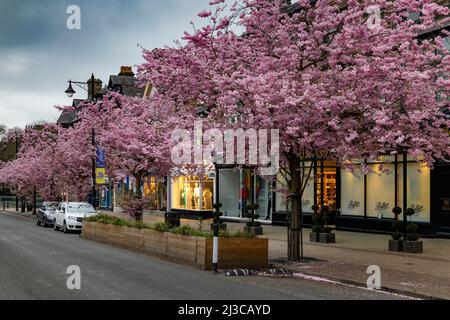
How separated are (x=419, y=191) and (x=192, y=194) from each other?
19.2 metres

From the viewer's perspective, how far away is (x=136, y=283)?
462 inches

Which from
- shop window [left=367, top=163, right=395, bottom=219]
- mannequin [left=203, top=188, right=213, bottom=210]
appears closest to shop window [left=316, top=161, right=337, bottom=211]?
shop window [left=367, top=163, right=395, bottom=219]

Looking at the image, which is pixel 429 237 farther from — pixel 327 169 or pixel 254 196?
pixel 254 196

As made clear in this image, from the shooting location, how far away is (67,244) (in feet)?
69.8

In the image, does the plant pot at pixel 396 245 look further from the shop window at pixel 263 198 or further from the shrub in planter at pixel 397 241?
the shop window at pixel 263 198

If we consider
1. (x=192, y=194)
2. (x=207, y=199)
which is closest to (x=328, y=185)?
(x=207, y=199)

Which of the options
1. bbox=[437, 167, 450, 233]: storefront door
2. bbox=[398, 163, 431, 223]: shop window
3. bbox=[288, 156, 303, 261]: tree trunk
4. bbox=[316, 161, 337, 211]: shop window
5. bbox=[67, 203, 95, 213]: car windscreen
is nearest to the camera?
bbox=[288, 156, 303, 261]: tree trunk

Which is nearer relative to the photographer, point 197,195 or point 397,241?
point 397,241

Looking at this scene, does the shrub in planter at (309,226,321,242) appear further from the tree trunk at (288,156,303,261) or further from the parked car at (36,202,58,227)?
the parked car at (36,202,58,227)

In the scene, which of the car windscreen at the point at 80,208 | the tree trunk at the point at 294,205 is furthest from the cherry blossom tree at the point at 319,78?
the car windscreen at the point at 80,208

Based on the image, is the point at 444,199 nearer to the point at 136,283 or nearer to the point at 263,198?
the point at 263,198
